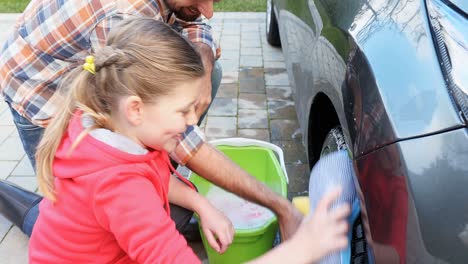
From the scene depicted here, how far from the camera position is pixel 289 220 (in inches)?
66.6

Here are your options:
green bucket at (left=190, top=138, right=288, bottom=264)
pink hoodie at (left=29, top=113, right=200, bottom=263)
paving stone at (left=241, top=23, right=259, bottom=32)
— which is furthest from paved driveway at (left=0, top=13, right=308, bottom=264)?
pink hoodie at (left=29, top=113, right=200, bottom=263)

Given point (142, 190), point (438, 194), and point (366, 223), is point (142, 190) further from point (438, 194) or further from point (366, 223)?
point (438, 194)

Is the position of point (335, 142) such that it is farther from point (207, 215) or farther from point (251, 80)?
point (251, 80)

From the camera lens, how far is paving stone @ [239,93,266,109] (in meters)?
3.62

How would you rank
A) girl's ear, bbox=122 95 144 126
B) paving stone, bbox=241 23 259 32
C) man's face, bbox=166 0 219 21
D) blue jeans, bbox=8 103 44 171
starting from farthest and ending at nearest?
paving stone, bbox=241 23 259 32
blue jeans, bbox=8 103 44 171
man's face, bbox=166 0 219 21
girl's ear, bbox=122 95 144 126

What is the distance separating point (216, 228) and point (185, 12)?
0.81 metres

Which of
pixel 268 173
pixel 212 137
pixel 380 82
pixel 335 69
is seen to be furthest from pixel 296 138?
pixel 380 82

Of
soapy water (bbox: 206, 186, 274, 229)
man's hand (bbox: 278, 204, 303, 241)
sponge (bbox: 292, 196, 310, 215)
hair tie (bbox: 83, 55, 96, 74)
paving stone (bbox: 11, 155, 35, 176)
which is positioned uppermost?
hair tie (bbox: 83, 55, 96, 74)

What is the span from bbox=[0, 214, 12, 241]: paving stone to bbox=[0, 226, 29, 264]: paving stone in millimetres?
22

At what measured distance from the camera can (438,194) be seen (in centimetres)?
107

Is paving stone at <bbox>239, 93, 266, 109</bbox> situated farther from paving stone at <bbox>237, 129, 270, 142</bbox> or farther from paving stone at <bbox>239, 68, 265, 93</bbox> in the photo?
paving stone at <bbox>237, 129, 270, 142</bbox>

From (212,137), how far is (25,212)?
1295mm

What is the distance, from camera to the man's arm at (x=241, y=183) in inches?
66.8

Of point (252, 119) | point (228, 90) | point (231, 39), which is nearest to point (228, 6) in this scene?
point (231, 39)
